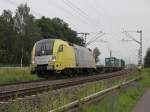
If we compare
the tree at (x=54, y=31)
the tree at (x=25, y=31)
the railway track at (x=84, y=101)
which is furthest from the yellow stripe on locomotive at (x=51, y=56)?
the tree at (x=54, y=31)

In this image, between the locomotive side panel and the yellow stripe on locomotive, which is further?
the locomotive side panel

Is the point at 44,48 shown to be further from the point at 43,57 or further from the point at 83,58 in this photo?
the point at 83,58

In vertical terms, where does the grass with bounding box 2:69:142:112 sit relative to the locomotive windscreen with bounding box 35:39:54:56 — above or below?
below

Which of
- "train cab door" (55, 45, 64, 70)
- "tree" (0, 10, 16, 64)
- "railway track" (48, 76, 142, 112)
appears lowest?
"railway track" (48, 76, 142, 112)

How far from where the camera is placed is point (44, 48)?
112 feet

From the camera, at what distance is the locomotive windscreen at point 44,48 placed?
1331 inches

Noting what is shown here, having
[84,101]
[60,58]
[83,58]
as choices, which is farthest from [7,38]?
[84,101]

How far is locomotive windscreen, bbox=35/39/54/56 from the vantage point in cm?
3381

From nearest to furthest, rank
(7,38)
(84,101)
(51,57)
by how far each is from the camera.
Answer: (84,101), (51,57), (7,38)

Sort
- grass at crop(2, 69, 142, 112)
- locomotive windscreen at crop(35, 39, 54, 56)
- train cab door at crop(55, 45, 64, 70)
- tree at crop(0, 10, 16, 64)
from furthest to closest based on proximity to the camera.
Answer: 1. tree at crop(0, 10, 16, 64)
2. locomotive windscreen at crop(35, 39, 54, 56)
3. train cab door at crop(55, 45, 64, 70)
4. grass at crop(2, 69, 142, 112)

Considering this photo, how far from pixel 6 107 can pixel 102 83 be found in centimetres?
1174

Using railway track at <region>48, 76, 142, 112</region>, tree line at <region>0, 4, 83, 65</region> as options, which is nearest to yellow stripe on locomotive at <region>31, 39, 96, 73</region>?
railway track at <region>48, 76, 142, 112</region>

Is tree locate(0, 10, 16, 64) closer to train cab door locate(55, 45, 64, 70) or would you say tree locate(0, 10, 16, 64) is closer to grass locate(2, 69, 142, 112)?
train cab door locate(55, 45, 64, 70)

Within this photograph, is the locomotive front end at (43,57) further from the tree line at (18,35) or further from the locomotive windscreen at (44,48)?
the tree line at (18,35)
